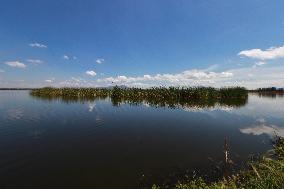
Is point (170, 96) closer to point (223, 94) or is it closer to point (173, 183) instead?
point (223, 94)

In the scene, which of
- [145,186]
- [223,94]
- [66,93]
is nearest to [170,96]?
[223,94]

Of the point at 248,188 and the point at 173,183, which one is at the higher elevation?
the point at 248,188

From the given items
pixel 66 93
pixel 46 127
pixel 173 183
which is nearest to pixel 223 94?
pixel 66 93

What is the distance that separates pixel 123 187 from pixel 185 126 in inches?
533

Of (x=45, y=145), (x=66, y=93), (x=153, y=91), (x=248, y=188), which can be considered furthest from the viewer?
(x=66, y=93)

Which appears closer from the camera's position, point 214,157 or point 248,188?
point 248,188

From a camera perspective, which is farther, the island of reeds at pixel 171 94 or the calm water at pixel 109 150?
the island of reeds at pixel 171 94

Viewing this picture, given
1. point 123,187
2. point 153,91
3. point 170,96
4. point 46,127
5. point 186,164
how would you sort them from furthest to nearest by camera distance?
point 153,91, point 170,96, point 46,127, point 186,164, point 123,187

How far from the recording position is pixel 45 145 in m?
14.1

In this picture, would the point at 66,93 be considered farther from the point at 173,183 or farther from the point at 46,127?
the point at 173,183

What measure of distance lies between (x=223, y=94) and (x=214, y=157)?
5640 cm

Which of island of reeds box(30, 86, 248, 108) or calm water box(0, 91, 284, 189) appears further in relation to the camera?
island of reeds box(30, 86, 248, 108)

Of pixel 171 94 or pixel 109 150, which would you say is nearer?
pixel 109 150

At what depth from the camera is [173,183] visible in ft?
29.6
